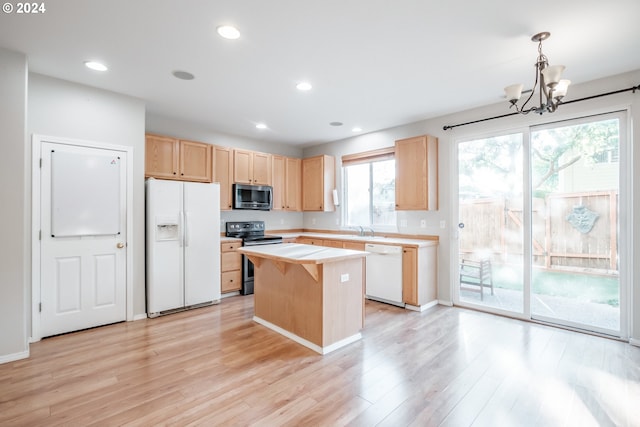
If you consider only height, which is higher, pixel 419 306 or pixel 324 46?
pixel 324 46

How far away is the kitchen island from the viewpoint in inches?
111

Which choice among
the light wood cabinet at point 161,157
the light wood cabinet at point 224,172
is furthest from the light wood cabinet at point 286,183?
the light wood cabinet at point 161,157

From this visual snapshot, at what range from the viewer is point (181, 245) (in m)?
4.04

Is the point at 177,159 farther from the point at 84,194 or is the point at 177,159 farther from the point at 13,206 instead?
the point at 13,206

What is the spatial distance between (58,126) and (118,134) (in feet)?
1.75

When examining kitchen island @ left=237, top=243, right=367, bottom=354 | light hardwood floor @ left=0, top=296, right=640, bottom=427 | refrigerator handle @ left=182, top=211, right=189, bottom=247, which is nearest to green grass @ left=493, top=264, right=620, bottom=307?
light hardwood floor @ left=0, top=296, right=640, bottom=427

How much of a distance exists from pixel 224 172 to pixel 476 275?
4.06 metres

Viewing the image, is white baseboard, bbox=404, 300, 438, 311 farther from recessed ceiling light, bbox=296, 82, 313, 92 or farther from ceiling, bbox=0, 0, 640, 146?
recessed ceiling light, bbox=296, 82, 313, 92

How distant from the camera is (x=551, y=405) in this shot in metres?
2.04

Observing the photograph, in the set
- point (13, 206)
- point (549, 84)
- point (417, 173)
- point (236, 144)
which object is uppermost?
point (236, 144)

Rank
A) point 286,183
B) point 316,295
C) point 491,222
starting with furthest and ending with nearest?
point 286,183 → point 491,222 → point 316,295

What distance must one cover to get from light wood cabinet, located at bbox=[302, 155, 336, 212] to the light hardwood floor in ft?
9.28

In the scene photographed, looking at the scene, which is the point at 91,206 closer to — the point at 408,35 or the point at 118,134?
the point at 118,134

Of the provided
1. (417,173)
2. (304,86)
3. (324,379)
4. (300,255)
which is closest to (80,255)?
(300,255)
